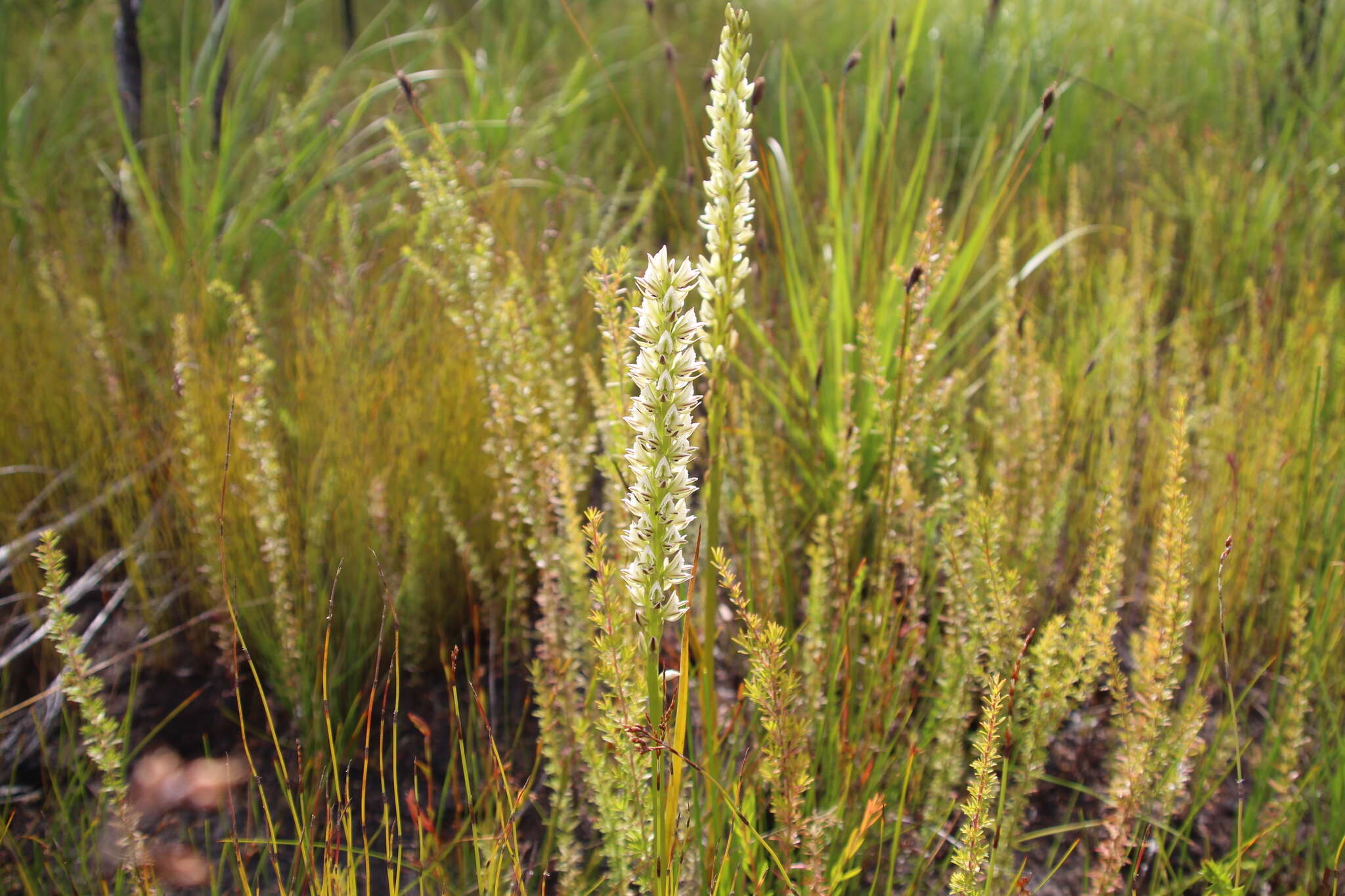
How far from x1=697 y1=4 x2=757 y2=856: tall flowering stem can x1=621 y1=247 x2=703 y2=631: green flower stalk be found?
20 centimetres

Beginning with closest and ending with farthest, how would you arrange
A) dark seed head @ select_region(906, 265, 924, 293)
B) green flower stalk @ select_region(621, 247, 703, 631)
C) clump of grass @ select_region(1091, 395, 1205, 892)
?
1. green flower stalk @ select_region(621, 247, 703, 631)
2. clump of grass @ select_region(1091, 395, 1205, 892)
3. dark seed head @ select_region(906, 265, 924, 293)

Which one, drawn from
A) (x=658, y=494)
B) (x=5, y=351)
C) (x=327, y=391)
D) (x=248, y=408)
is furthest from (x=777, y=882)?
(x=5, y=351)

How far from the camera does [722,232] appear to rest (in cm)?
101

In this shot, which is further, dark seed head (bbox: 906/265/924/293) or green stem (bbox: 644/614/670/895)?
dark seed head (bbox: 906/265/924/293)

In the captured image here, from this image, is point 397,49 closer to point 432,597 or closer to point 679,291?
point 432,597

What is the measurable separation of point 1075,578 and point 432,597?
1.57 m

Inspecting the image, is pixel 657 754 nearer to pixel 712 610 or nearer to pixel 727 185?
pixel 712 610

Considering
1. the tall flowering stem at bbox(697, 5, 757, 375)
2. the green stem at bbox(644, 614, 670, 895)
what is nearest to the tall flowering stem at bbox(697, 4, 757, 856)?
the tall flowering stem at bbox(697, 5, 757, 375)

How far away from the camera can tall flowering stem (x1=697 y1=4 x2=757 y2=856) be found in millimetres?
943

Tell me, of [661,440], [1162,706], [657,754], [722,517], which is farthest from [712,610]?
[722,517]

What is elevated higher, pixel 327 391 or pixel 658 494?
pixel 658 494

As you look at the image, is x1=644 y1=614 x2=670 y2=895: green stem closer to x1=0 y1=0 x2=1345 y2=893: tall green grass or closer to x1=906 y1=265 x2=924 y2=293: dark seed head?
x1=0 y1=0 x2=1345 y2=893: tall green grass

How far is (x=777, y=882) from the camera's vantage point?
4.14 feet

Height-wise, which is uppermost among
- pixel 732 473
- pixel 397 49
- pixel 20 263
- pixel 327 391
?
pixel 397 49
